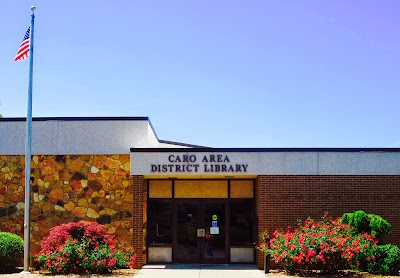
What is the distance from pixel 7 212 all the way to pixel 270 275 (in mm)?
10407

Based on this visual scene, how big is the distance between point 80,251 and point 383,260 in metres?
9.98

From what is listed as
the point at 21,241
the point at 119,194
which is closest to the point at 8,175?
the point at 21,241

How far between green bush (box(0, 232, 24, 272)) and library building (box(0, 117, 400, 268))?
5.77 ft

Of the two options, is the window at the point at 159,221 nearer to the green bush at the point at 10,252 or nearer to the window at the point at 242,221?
the window at the point at 242,221

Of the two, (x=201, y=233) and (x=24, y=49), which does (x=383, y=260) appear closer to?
(x=201, y=233)

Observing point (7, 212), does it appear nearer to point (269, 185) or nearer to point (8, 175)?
point (8, 175)

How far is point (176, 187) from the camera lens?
2131cm

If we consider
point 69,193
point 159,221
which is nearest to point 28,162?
point 69,193

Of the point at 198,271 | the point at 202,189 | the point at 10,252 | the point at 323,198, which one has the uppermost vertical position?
the point at 202,189

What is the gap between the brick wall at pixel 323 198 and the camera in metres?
19.3

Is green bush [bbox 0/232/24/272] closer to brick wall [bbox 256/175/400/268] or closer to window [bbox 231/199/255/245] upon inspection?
window [bbox 231/199/255/245]

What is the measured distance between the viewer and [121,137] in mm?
20547

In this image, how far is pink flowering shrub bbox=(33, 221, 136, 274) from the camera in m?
17.4

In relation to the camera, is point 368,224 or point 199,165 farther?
point 199,165
